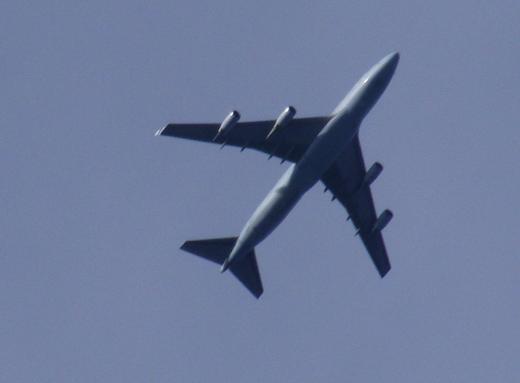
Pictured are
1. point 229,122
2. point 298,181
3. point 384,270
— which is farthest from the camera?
point 384,270

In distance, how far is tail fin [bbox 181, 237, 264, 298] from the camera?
11538 cm

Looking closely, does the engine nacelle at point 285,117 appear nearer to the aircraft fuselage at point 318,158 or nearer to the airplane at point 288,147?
the airplane at point 288,147

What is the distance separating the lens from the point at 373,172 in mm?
118125

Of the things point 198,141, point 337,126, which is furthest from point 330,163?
point 198,141

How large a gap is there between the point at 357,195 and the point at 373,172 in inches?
126

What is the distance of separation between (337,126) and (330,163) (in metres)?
3.24

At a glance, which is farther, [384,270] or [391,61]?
[384,270]

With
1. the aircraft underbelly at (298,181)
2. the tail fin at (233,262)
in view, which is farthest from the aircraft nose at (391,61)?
the tail fin at (233,262)

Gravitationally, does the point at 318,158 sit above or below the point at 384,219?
above

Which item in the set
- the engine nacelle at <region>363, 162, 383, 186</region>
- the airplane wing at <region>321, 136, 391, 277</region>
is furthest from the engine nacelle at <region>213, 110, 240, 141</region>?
the engine nacelle at <region>363, 162, 383, 186</region>

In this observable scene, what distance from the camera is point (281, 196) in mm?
110812

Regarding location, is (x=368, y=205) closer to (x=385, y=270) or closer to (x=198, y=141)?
(x=385, y=270)

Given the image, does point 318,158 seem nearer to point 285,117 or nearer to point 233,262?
point 285,117

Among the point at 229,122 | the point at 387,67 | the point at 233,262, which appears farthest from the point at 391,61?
the point at 233,262
